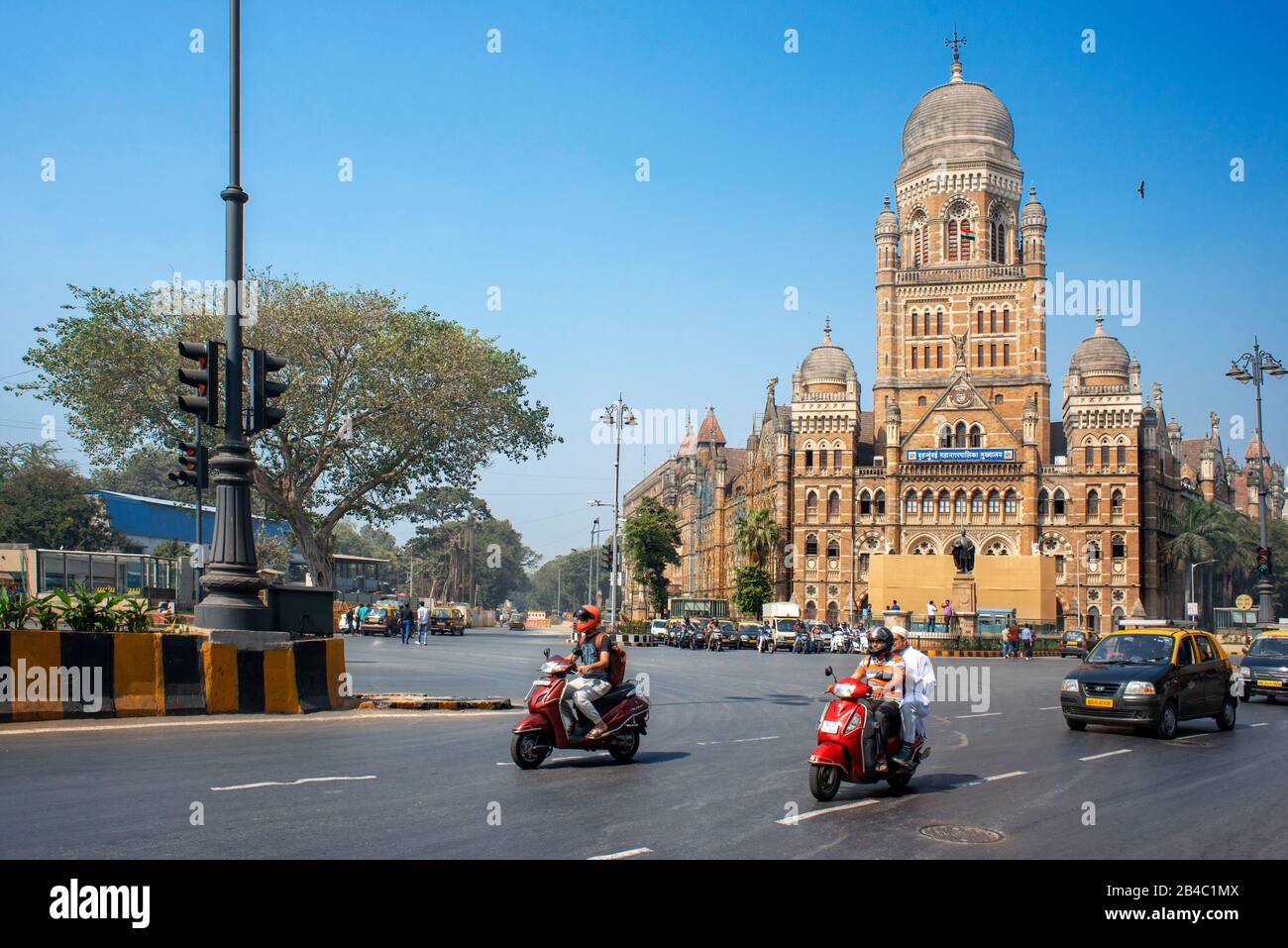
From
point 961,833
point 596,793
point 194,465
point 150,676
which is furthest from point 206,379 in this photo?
point 961,833

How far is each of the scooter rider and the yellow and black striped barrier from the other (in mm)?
6101

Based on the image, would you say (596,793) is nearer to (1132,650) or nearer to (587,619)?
(587,619)

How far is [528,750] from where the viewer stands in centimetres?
1136

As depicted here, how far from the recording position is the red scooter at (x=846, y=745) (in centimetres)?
947

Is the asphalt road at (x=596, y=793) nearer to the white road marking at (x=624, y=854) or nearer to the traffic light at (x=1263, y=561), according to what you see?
the white road marking at (x=624, y=854)

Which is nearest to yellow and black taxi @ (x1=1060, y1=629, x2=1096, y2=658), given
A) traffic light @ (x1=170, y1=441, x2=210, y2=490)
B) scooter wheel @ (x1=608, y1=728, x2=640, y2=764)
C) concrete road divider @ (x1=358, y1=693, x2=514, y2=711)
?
concrete road divider @ (x1=358, y1=693, x2=514, y2=711)

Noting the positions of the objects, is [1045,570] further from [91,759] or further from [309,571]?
[91,759]

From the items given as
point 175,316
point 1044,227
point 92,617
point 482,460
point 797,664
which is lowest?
point 797,664

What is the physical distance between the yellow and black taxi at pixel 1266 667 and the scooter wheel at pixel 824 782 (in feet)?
52.5

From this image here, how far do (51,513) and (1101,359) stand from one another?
233ft

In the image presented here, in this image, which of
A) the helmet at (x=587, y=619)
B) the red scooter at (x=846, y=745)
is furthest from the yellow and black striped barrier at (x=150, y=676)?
the red scooter at (x=846, y=745)
